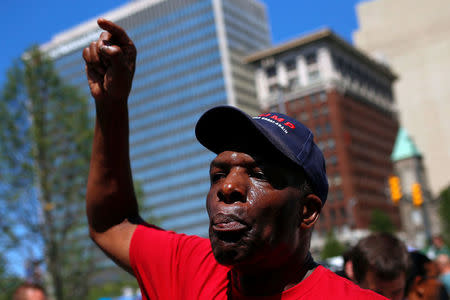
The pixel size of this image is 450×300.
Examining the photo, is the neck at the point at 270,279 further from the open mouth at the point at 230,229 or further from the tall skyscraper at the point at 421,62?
the tall skyscraper at the point at 421,62

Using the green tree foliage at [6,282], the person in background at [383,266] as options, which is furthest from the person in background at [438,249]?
the green tree foliage at [6,282]

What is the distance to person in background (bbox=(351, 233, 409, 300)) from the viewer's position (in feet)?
9.86

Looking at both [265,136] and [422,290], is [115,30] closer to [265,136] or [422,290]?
[265,136]

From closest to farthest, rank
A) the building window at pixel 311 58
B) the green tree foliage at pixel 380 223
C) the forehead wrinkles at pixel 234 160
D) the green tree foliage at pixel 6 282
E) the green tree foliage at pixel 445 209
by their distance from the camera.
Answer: the forehead wrinkles at pixel 234 160 < the green tree foliage at pixel 6 282 < the green tree foliage at pixel 445 209 < the green tree foliage at pixel 380 223 < the building window at pixel 311 58

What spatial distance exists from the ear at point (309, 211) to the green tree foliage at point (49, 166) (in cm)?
1892

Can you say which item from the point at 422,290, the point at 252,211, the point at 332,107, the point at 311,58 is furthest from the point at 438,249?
the point at 311,58

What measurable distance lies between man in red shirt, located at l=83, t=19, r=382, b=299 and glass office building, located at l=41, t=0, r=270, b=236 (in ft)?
335

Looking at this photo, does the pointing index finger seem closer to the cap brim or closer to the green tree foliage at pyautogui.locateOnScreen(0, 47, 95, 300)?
the cap brim

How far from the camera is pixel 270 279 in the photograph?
159 cm

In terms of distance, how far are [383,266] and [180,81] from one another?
111 metres

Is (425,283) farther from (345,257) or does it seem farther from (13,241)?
(13,241)

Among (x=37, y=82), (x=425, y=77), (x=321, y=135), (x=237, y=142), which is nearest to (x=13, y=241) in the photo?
(x=37, y=82)

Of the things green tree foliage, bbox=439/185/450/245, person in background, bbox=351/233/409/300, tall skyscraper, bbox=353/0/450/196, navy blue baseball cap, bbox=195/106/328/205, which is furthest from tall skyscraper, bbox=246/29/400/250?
navy blue baseball cap, bbox=195/106/328/205

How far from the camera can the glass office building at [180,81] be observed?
4259 inches
